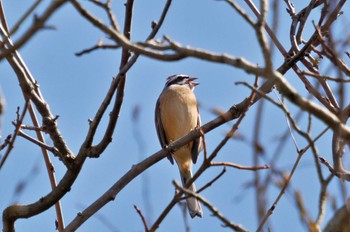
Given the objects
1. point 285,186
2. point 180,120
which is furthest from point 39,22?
point 180,120

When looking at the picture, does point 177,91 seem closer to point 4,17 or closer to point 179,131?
point 179,131

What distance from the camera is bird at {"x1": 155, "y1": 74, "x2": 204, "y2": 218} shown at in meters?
7.91

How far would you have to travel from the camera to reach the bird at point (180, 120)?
7.91 meters

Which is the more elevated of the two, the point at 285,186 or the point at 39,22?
the point at 39,22

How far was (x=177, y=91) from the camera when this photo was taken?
8.69m

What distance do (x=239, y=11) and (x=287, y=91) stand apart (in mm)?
385

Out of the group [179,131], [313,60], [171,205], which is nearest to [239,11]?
[171,205]

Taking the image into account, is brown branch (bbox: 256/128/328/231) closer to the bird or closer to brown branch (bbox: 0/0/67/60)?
brown branch (bbox: 0/0/67/60)

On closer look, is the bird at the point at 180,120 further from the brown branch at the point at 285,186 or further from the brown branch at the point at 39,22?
the brown branch at the point at 39,22

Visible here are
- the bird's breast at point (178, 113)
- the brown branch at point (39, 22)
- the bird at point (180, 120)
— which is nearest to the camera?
the brown branch at point (39, 22)

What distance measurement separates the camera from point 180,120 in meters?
8.23

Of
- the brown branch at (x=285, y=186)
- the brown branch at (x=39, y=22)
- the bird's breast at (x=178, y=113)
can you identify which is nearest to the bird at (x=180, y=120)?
the bird's breast at (x=178, y=113)

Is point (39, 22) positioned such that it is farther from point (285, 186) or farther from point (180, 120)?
point (180, 120)

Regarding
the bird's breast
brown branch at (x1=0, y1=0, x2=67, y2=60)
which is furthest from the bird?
brown branch at (x1=0, y1=0, x2=67, y2=60)
